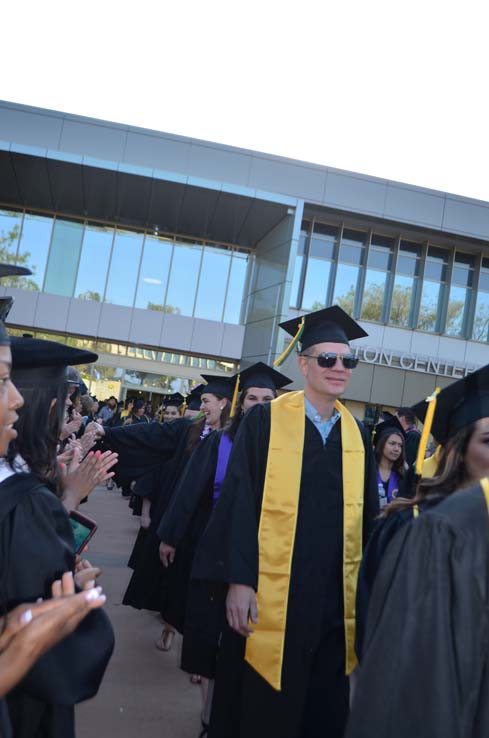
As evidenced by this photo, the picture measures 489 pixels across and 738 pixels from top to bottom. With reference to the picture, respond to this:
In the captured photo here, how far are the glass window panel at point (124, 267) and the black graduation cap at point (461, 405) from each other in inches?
660

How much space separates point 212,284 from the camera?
62.8 feet

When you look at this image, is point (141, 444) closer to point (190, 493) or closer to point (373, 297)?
point (190, 493)

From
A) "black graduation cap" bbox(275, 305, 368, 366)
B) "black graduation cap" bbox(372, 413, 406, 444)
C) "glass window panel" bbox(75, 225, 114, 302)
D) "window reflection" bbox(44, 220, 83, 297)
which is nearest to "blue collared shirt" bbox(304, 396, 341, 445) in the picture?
"black graduation cap" bbox(275, 305, 368, 366)

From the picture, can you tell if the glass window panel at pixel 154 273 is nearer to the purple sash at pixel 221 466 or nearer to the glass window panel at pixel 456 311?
the glass window panel at pixel 456 311

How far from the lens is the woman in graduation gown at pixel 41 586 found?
150 centimetres

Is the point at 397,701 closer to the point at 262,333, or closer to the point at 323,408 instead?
the point at 323,408

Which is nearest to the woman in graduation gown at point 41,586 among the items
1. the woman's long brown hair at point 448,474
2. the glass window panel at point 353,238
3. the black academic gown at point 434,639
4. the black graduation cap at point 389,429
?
the black academic gown at point 434,639

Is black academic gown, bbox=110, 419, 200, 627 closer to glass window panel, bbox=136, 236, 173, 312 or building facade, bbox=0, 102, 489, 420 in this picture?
building facade, bbox=0, 102, 489, 420

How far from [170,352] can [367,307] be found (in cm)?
653

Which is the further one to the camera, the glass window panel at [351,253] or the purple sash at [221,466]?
the glass window panel at [351,253]

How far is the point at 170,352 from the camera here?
18953mm

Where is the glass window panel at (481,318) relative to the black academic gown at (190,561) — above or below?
above

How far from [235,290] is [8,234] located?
7.45 m

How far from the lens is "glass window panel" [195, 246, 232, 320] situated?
18969 millimetres
